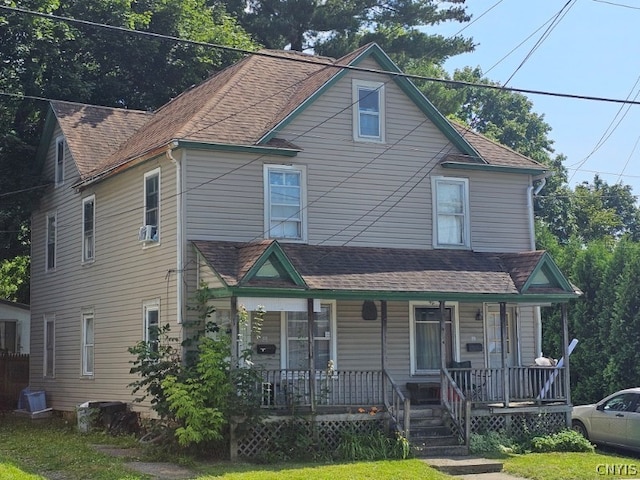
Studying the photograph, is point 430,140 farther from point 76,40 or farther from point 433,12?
point 433,12

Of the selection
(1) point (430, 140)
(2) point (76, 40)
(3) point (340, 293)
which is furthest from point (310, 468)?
(2) point (76, 40)

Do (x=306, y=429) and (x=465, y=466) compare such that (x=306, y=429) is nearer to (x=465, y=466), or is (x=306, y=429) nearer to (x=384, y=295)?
(x=465, y=466)

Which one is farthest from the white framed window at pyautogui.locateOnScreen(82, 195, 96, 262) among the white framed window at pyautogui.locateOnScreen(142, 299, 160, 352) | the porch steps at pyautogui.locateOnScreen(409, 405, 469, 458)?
the porch steps at pyautogui.locateOnScreen(409, 405, 469, 458)

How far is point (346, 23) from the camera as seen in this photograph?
132 ft

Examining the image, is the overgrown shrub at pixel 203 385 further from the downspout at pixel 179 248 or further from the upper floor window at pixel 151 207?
the upper floor window at pixel 151 207

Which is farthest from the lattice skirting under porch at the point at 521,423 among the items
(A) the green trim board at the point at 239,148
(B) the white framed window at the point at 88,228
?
(B) the white framed window at the point at 88,228

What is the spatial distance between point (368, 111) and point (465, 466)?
8.82 m

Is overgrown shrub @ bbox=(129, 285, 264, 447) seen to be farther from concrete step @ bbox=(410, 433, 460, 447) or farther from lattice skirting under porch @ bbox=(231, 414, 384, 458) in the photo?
concrete step @ bbox=(410, 433, 460, 447)

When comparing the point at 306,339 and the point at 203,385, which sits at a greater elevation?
the point at 306,339

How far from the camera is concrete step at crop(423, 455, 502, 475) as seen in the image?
17953 mm

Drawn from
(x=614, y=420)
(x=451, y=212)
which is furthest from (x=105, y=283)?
(x=614, y=420)

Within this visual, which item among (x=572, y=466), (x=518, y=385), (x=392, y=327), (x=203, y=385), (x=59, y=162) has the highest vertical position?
(x=59, y=162)

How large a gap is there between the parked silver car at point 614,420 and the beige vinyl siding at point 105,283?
935 centimetres

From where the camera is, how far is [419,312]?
22734 mm
